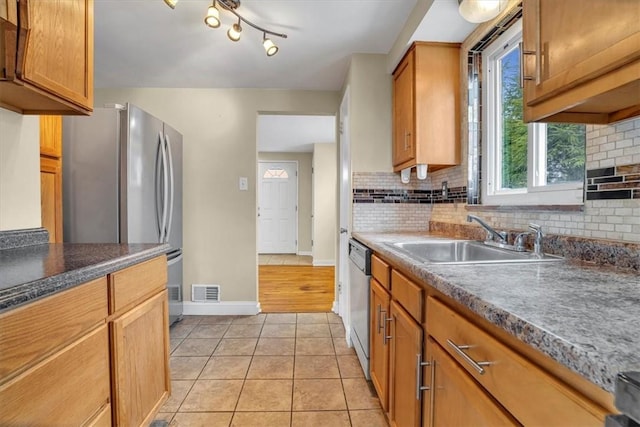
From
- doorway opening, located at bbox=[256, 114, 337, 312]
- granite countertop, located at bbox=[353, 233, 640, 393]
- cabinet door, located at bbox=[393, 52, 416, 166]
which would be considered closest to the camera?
granite countertop, located at bbox=[353, 233, 640, 393]

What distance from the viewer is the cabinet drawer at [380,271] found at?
55.6 inches

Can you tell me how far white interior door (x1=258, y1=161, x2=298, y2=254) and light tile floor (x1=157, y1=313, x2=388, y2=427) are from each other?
386 centimetres

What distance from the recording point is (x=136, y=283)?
1.22 m

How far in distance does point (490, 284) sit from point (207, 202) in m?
2.80

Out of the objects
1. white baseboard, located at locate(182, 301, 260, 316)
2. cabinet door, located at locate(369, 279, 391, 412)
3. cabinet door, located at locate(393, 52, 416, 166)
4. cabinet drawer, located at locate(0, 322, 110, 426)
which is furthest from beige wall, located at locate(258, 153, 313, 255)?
cabinet drawer, located at locate(0, 322, 110, 426)

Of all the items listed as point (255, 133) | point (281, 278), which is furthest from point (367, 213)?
point (281, 278)

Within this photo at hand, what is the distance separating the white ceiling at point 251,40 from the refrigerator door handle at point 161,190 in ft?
2.22

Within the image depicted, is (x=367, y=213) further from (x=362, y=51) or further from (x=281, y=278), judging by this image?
(x=281, y=278)

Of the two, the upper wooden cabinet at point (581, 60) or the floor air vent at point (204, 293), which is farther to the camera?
the floor air vent at point (204, 293)

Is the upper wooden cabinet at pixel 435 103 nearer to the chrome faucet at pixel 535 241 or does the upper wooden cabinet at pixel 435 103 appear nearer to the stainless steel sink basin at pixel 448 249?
the stainless steel sink basin at pixel 448 249

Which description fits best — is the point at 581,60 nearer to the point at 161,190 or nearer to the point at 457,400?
the point at 457,400

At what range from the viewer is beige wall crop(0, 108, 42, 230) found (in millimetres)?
1293

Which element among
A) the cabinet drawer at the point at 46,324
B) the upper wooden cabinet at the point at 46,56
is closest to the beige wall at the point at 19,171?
the upper wooden cabinet at the point at 46,56

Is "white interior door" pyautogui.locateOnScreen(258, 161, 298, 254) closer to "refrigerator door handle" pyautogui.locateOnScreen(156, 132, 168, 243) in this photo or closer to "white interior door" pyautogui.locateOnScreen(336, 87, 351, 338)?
"white interior door" pyautogui.locateOnScreen(336, 87, 351, 338)
